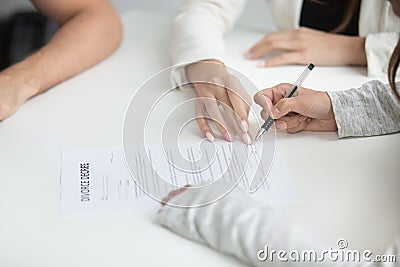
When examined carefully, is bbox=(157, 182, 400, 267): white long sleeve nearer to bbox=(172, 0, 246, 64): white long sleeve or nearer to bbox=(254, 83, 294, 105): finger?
bbox=(254, 83, 294, 105): finger

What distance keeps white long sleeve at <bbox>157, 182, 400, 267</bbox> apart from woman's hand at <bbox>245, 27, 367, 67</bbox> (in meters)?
0.46

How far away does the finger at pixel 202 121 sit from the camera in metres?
0.99

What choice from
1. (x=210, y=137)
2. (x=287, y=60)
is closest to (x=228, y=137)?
(x=210, y=137)

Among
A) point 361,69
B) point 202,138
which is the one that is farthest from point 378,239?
point 361,69

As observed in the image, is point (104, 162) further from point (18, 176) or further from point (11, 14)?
point (11, 14)

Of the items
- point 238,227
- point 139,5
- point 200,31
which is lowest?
point 238,227

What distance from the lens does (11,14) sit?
2041 millimetres

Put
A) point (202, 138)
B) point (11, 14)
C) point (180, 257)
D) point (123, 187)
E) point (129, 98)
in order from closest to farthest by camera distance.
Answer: point (180, 257) → point (123, 187) → point (202, 138) → point (129, 98) → point (11, 14)

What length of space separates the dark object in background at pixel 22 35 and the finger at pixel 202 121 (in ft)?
3.44

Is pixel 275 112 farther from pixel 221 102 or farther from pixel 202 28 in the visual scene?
pixel 202 28

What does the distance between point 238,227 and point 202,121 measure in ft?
0.91

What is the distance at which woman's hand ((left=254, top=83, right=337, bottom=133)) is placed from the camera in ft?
3.25

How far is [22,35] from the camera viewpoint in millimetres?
1985

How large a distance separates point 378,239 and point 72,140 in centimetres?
50
